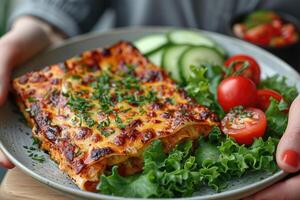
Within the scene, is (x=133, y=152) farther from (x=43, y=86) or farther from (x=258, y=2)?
(x=258, y=2)

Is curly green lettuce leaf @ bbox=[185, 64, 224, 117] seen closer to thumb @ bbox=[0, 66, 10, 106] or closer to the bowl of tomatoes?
the bowl of tomatoes

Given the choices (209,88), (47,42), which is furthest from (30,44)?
(209,88)

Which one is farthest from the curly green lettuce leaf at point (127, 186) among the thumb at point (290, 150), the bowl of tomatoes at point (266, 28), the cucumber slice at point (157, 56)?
the bowl of tomatoes at point (266, 28)

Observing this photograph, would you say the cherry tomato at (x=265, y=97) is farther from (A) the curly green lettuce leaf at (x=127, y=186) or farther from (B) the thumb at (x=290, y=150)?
(A) the curly green lettuce leaf at (x=127, y=186)

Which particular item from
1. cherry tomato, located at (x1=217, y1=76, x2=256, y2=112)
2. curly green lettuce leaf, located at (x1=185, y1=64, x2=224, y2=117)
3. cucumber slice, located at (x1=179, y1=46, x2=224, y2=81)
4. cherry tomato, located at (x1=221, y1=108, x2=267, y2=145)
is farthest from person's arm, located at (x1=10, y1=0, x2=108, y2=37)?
cherry tomato, located at (x1=221, y1=108, x2=267, y2=145)

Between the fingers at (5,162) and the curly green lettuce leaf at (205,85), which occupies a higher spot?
the curly green lettuce leaf at (205,85)

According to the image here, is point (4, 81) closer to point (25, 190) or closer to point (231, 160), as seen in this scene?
point (25, 190)

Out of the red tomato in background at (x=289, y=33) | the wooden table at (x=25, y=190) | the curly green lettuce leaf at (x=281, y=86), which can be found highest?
the red tomato in background at (x=289, y=33)
